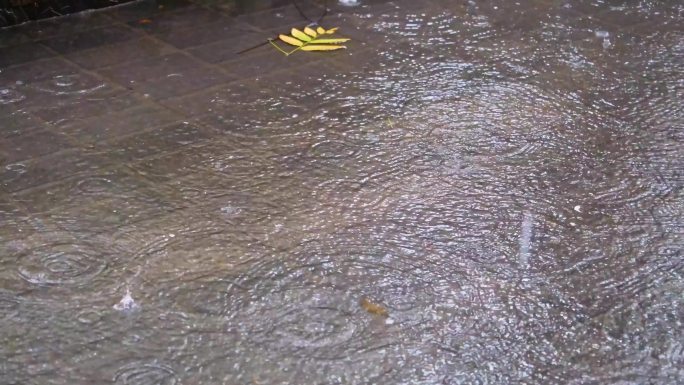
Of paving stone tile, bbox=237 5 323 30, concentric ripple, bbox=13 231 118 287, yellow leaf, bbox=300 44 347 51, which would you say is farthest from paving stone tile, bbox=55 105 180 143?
paving stone tile, bbox=237 5 323 30

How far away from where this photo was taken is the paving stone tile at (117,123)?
12.0ft

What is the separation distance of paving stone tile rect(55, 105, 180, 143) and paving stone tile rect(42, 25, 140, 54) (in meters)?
0.85

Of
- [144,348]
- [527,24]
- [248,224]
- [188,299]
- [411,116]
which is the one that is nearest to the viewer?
[144,348]

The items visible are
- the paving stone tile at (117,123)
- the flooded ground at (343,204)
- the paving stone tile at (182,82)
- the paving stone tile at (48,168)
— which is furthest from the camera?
the paving stone tile at (182,82)

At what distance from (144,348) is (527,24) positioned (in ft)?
10.6

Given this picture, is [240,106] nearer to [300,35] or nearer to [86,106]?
[86,106]

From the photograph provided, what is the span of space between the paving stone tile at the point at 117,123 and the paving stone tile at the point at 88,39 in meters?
0.85

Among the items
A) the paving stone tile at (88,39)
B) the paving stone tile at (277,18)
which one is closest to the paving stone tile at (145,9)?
the paving stone tile at (88,39)

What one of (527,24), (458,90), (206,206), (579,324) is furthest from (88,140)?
(527,24)

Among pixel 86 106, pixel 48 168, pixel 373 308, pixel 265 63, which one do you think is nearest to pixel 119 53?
pixel 86 106

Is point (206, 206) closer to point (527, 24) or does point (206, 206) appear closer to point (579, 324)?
point (579, 324)

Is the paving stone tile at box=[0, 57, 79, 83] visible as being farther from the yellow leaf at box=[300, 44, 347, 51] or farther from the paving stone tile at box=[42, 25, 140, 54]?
the yellow leaf at box=[300, 44, 347, 51]

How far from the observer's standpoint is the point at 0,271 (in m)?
2.83

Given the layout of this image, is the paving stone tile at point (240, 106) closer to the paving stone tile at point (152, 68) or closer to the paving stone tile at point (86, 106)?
the paving stone tile at point (86, 106)
